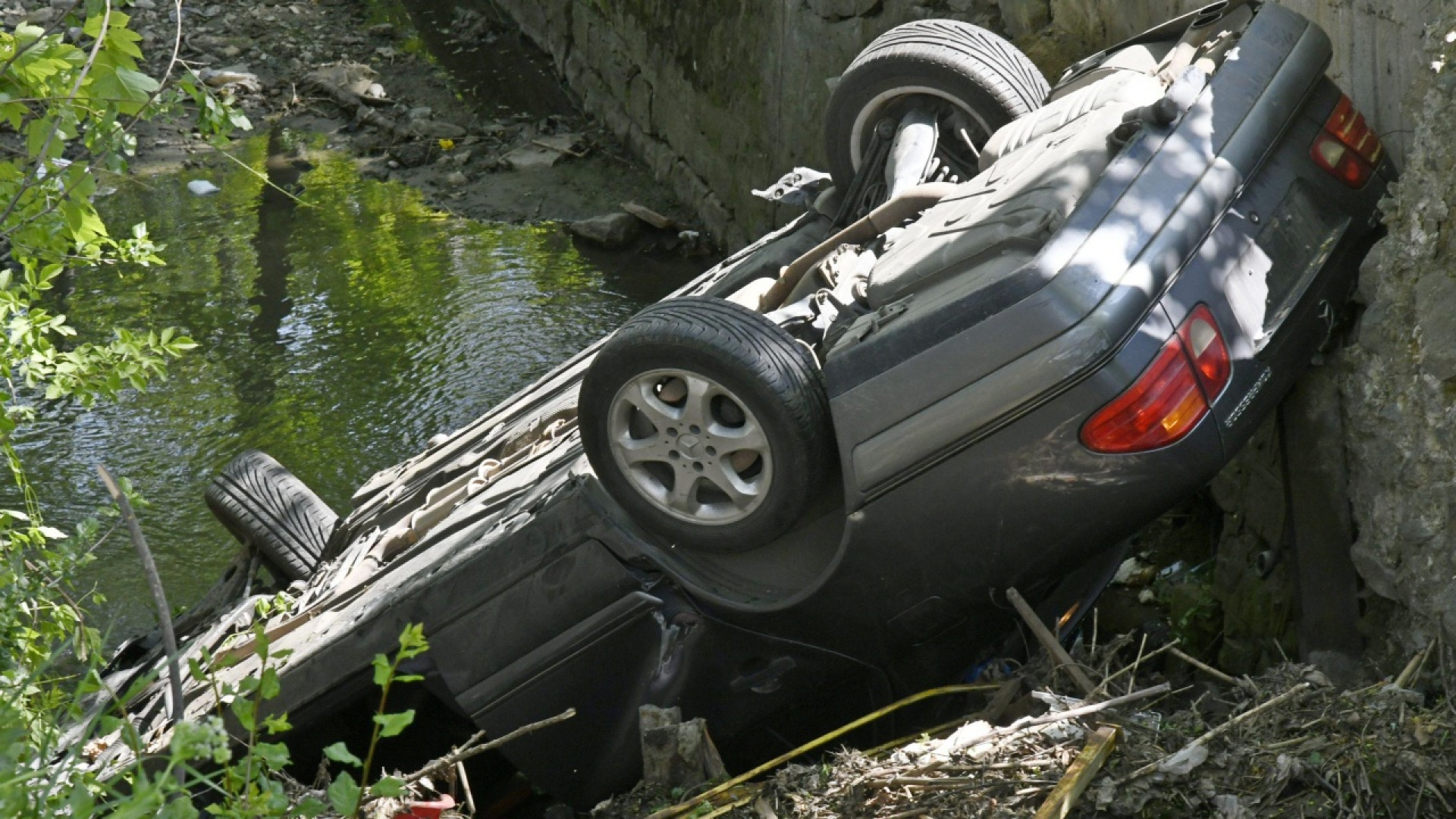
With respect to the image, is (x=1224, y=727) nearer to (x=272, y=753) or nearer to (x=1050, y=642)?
(x=1050, y=642)

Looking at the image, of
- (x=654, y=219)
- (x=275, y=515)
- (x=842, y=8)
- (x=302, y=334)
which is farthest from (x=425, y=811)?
(x=654, y=219)

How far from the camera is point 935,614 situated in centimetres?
328

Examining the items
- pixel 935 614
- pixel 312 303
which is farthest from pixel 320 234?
pixel 935 614

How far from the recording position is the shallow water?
6.79 meters

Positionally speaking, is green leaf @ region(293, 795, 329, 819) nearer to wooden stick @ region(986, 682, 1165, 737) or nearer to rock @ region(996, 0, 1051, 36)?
wooden stick @ region(986, 682, 1165, 737)

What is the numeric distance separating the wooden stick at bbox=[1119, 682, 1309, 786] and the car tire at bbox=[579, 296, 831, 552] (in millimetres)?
951

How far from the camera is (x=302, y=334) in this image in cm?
827

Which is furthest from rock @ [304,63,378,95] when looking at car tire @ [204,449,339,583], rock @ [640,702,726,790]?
rock @ [640,702,726,790]

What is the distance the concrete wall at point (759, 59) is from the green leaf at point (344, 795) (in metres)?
3.01

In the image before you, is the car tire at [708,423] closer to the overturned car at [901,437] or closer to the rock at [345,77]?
the overturned car at [901,437]

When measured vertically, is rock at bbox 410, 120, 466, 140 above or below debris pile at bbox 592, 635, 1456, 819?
above

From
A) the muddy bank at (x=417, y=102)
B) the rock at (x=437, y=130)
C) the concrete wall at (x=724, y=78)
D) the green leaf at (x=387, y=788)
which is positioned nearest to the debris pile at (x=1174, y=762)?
the green leaf at (x=387, y=788)

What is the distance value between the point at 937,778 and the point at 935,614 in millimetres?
465

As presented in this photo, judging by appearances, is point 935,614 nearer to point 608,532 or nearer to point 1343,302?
→ point 608,532
